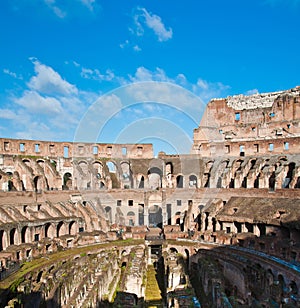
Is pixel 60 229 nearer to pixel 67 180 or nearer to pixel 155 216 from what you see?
pixel 67 180

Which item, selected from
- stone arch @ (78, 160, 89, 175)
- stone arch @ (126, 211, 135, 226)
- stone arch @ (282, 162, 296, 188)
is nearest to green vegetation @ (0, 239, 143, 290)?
stone arch @ (126, 211, 135, 226)

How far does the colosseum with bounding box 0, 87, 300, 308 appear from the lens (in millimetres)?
20688

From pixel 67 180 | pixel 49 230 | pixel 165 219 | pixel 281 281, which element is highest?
pixel 67 180

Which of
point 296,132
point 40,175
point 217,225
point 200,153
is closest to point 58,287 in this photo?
point 217,225

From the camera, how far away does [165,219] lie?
40.7m

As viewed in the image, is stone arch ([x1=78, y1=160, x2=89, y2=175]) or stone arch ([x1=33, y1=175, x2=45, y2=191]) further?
stone arch ([x1=78, y1=160, x2=89, y2=175])

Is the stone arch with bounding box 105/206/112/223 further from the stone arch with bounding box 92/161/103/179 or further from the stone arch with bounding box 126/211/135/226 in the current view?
the stone arch with bounding box 92/161/103/179

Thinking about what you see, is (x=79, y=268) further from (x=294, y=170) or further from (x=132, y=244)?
(x=294, y=170)

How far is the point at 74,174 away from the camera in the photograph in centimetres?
4462

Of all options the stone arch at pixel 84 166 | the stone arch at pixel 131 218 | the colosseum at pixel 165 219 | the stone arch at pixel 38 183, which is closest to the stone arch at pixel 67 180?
the colosseum at pixel 165 219

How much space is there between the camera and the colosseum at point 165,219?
2069 cm

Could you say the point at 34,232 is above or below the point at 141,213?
above

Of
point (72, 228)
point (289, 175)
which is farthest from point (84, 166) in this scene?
point (289, 175)

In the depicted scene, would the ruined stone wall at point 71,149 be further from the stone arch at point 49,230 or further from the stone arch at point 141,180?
the stone arch at point 49,230
